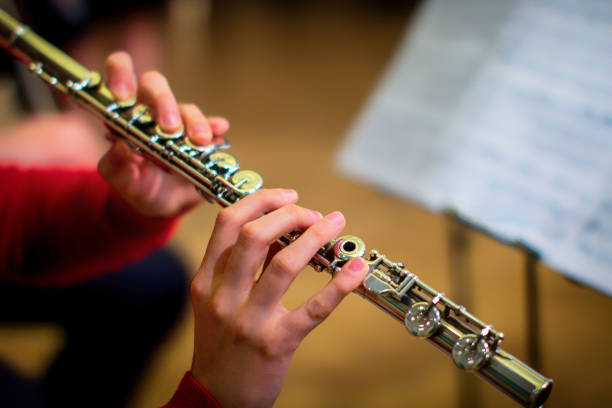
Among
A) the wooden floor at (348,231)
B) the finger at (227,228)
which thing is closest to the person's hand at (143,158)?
the finger at (227,228)

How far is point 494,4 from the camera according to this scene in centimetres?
80

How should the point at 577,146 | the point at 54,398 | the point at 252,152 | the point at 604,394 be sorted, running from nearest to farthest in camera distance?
the point at 577,146, the point at 54,398, the point at 604,394, the point at 252,152

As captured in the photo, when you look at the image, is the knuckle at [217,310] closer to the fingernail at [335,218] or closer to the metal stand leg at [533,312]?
the fingernail at [335,218]

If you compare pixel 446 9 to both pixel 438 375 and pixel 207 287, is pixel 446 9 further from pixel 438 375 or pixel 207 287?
pixel 438 375

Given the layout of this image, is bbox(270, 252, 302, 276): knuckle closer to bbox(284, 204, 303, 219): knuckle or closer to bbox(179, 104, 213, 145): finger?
bbox(284, 204, 303, 219): knuckle

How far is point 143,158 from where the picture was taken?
709mm

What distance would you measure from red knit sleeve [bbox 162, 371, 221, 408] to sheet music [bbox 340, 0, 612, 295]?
19.4 inches

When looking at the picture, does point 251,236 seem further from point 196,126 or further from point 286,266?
point 196,126

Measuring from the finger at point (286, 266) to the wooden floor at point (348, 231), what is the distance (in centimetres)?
75

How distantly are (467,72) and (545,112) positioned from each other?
0.51ft

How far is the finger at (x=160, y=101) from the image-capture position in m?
0.62

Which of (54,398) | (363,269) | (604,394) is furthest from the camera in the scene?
(604,394)

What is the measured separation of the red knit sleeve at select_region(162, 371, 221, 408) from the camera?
480 millimetres

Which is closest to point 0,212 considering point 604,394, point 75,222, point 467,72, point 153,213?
point 75,222
